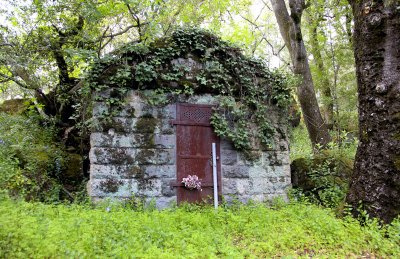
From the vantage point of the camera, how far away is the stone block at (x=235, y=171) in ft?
20.1

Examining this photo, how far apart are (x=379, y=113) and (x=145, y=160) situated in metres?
3.69

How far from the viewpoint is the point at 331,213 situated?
4.95 m

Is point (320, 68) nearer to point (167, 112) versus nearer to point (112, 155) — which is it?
point (167, 112)

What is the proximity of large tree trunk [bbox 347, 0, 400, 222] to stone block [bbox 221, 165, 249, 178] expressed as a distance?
1988 mm

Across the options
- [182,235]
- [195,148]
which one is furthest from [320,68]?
[182,235]

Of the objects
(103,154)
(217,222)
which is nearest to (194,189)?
(217,222)

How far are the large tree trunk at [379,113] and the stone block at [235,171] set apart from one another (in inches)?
78.3

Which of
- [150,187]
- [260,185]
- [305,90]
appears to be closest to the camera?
[150,187]

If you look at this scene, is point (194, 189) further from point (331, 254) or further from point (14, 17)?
point (14, 17)

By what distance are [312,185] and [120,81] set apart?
445 cm

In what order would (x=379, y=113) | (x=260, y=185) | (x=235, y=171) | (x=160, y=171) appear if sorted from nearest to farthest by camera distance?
(x=379, y=113) → (x=160, y=171) → (x=235, y=171) → (x=260, y=185)

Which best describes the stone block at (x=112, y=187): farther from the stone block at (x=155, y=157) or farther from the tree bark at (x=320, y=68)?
the tree bark at (x=320, y=68)

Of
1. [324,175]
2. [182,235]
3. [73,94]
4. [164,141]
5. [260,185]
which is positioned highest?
[73,94]

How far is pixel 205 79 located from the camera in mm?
6207
